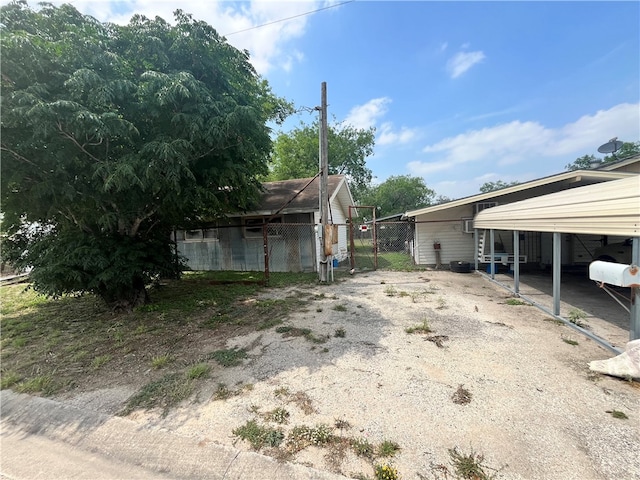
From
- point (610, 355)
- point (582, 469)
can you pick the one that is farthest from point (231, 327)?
point (610, 355)

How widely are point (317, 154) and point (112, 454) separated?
23.4 m

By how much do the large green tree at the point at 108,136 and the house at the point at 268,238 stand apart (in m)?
4.09

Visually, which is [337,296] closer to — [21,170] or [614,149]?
[21,170]

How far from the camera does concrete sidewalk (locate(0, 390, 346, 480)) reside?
2053mm

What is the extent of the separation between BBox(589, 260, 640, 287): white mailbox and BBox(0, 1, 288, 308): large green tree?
5.46 meters

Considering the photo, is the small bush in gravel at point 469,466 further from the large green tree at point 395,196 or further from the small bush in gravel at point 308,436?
the large green tree at point 395,196

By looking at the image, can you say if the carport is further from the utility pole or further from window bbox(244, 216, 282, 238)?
window bbox(244, 216, 282, 238)

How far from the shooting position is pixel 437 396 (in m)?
2.84

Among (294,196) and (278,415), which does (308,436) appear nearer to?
(278,415)

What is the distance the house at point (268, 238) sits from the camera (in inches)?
402

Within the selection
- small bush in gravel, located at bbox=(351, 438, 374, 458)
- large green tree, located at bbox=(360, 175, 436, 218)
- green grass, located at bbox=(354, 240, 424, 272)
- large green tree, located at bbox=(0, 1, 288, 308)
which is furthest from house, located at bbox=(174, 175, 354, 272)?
large green tree, located at bbox=(360, 175, 436, 218)

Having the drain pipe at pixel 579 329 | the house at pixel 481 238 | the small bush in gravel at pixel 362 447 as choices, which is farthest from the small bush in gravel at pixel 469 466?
the house at pixel 481 238

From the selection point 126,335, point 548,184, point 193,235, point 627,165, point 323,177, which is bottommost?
point 126,335

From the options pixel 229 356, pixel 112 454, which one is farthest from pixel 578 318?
pixel 112 454
